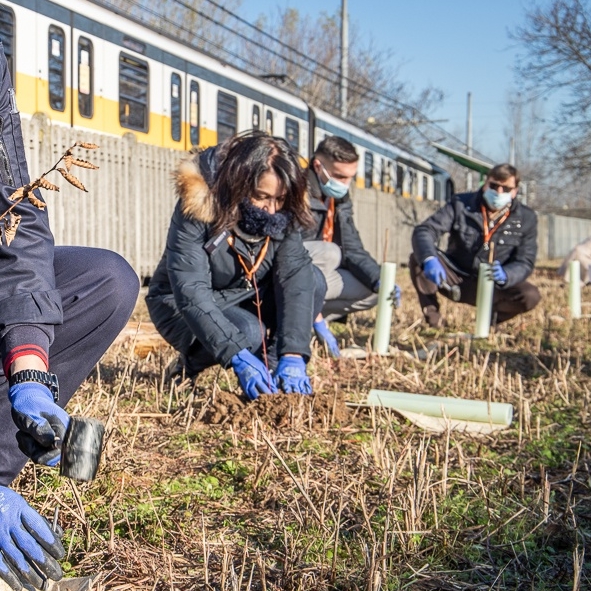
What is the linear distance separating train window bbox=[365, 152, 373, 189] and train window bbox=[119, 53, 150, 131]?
10.7m

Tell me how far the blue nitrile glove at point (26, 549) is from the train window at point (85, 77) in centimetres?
860

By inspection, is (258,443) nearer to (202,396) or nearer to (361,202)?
(202,396)

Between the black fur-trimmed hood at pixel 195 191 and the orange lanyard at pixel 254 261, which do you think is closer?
the black fur-trimmed hood at pixel 195 191

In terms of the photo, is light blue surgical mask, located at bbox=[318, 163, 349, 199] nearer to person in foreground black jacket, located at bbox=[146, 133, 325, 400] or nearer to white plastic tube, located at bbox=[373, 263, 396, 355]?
white plastic tube, located at bbox=[373, 263, 396, 355]

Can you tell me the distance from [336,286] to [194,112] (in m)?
6.66

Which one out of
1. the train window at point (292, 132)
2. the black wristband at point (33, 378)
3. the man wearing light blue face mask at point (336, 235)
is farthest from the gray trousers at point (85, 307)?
the train window at point (292, 132)

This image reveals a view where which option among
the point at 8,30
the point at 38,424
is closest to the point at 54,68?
the point at 8,30

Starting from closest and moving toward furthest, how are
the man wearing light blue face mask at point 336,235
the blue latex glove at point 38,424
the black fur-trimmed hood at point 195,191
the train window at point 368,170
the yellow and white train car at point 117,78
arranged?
the blue latex glove at point 38,424
the black fur-trimmed hood at point 195,191
the man wearing light blue face mask at point 336,235
the yellow and white train car at point 117,78
the train window at point 368,170

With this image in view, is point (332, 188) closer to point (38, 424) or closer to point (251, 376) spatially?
point (251, 376)

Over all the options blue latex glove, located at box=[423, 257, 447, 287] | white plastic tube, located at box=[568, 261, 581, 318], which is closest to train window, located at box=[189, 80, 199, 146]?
white plastic tube, located at box=[568, 261, 581, 318]

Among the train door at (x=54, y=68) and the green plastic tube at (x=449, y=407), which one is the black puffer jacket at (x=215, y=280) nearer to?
the green plastic tube at (x=449, y=407)

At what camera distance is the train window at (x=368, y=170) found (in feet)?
70.8

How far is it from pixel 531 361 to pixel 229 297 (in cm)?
251

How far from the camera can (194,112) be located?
12.5m
